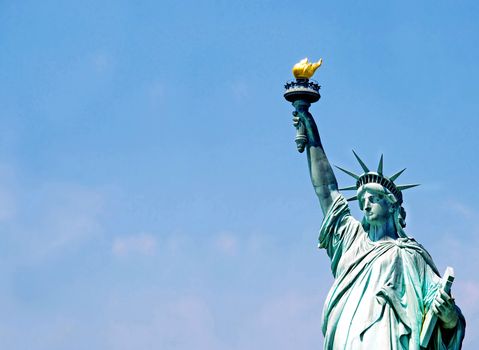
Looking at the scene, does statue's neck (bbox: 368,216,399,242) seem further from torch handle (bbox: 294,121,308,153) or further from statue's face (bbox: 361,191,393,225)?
torch handle (bbox: 294,121,308,153)

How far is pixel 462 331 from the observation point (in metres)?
18.2

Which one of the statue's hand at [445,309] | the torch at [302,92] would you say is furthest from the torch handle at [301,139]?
the statue's hand at [445,309]

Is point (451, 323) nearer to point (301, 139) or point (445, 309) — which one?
point (445, 309)

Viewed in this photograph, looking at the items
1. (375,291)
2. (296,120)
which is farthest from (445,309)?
(296,120)

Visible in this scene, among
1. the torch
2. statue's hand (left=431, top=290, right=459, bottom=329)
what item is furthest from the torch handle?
statue's hand (left=431, top=290, right=459, bottom=329)

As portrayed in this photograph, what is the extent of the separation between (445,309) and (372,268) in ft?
4.38

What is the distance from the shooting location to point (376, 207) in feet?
63.0

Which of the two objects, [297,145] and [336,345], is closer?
[336,345]

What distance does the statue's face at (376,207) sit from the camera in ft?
63.0

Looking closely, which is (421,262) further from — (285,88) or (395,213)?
(285,88)

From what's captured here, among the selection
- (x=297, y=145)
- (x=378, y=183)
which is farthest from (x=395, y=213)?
(x=297, y=145)

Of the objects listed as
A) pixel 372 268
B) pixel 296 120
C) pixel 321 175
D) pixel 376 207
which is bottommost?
pixel 372 268

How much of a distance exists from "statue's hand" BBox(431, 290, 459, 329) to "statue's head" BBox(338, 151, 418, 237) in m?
1.59

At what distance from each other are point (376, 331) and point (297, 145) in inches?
130
